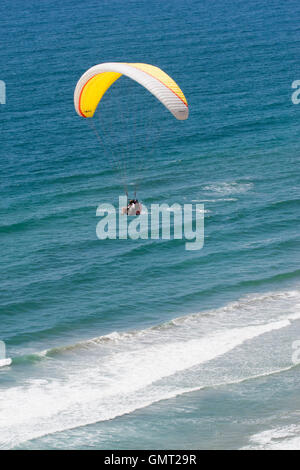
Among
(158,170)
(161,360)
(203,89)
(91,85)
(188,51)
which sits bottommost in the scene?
(161,360)

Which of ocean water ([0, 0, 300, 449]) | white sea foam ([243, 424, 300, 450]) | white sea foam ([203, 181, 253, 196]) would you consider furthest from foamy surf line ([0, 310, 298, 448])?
white sea foam ([203, 181, 253, 196])

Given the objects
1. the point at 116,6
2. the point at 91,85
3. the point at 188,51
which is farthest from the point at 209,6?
the point at 91,85

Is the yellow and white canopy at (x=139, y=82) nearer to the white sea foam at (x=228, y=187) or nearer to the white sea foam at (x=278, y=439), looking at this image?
the white sea foam at (x=278, y=439)

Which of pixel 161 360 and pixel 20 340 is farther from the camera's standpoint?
pixel 20 340

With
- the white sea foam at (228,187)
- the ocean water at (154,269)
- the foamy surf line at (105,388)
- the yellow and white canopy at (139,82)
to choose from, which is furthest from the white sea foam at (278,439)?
the white sea foam at (228,187)

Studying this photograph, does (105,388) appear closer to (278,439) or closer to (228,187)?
(278,439)

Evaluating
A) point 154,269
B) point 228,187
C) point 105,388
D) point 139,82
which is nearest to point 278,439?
point 105,388

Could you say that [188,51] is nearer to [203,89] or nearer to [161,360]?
[203,89]
